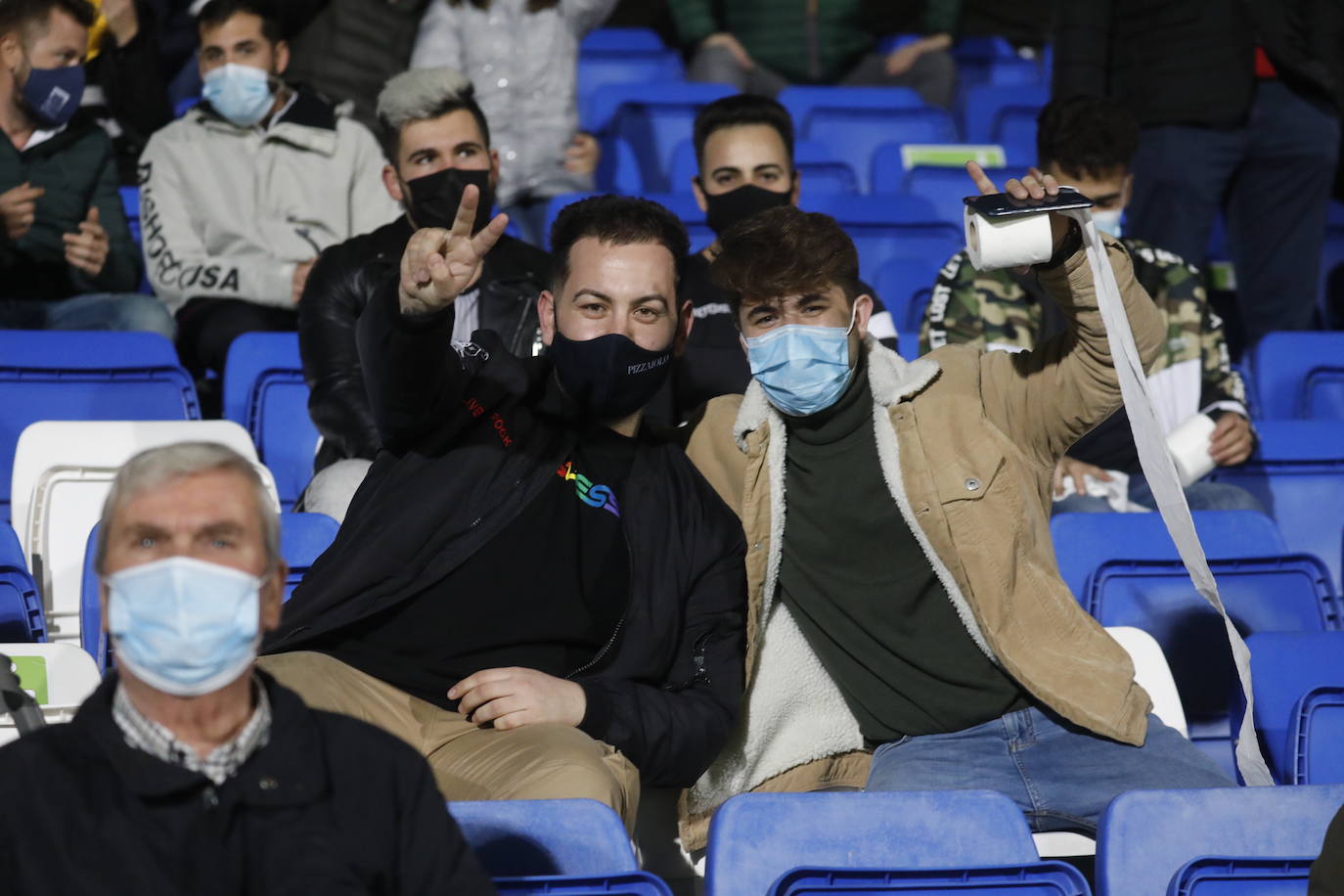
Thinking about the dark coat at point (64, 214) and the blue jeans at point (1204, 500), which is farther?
the dark coat at point (64, 214)

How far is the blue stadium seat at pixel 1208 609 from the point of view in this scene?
3.65m

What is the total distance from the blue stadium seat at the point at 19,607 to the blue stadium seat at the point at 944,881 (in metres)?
1.61

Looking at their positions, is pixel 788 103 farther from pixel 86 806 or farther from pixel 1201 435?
pixel 86 806

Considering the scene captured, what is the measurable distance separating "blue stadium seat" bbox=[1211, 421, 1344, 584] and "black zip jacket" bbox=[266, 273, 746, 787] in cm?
202

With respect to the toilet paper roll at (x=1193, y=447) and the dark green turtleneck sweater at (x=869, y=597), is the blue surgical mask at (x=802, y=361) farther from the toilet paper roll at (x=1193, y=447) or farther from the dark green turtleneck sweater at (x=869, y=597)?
the toilet paper roll at (x=1193, y=447)

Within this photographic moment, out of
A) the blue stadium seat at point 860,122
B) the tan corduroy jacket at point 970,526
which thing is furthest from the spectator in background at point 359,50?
the tan corduroy jacket at point 970,526

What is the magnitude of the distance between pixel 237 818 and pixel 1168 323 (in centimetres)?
324

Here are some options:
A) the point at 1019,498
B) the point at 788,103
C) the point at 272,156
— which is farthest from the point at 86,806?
the point at 788,103

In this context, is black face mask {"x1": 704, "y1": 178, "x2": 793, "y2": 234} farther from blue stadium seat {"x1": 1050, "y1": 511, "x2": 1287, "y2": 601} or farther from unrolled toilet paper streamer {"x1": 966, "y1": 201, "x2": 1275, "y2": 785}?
unrolled toilet paper streamer {"x1": 966, "y1": 201, "x2": 1275, "y2": 785}

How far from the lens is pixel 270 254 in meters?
5.05

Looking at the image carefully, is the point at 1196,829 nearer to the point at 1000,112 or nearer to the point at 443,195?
the point at 443,195

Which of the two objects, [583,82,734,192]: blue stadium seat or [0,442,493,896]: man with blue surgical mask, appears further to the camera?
[583,82,734,192]: blue stadium seat

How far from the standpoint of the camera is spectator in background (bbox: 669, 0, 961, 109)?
7.30m

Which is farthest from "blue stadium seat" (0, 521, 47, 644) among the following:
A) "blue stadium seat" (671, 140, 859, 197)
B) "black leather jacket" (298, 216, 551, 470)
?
"blue stadium seat" (671, 140, 859, 197)
